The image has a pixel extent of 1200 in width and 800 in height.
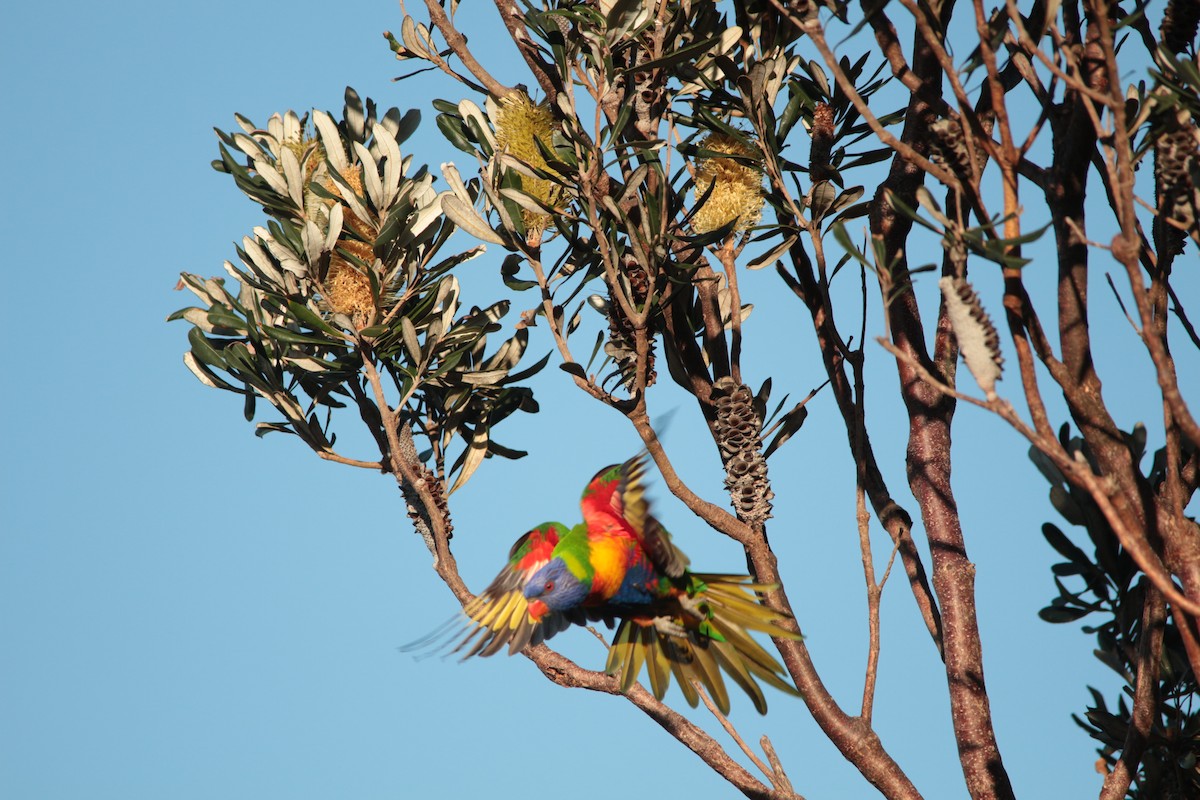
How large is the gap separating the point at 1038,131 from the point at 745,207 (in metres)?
0.68

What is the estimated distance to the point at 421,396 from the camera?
3.08 m

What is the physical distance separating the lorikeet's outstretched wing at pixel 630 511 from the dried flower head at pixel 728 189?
0.56m

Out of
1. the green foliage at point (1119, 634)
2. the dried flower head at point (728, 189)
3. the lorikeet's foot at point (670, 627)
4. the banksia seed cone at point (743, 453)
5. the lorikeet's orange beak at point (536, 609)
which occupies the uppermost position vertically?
the dried flower head at point (728, 189)

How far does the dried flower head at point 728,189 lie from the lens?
2479 millimetres

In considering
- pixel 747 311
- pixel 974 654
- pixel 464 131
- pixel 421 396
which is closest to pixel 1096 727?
pixel 974 654

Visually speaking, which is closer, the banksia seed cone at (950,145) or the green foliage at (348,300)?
the banksia seed cone at (950,145)

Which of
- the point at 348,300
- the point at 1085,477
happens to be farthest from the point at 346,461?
the point at 1085,477

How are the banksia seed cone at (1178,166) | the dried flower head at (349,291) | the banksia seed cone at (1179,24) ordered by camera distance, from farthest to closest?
1. the dried flower head at (349,291)
2. the banksia seed cone at (1179,24)
3. the banksia seed cone at (1178,166)

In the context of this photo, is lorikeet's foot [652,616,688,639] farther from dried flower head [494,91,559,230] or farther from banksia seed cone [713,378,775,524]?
dried flower head [494,91,559,230]

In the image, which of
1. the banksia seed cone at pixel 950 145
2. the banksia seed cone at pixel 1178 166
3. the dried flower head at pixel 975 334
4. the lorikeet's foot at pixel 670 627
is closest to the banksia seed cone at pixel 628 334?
the lorikeet's foot at pixel 670 627

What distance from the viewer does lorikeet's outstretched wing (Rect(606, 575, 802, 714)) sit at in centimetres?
257

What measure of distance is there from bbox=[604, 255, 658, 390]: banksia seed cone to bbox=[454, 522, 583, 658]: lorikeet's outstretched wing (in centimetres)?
42

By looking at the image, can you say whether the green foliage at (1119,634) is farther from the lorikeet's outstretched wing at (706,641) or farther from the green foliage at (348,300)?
the green foliage at (348,300)

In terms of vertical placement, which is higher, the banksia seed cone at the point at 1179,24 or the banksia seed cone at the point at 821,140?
the banksia seed cone at the point at 821,140
